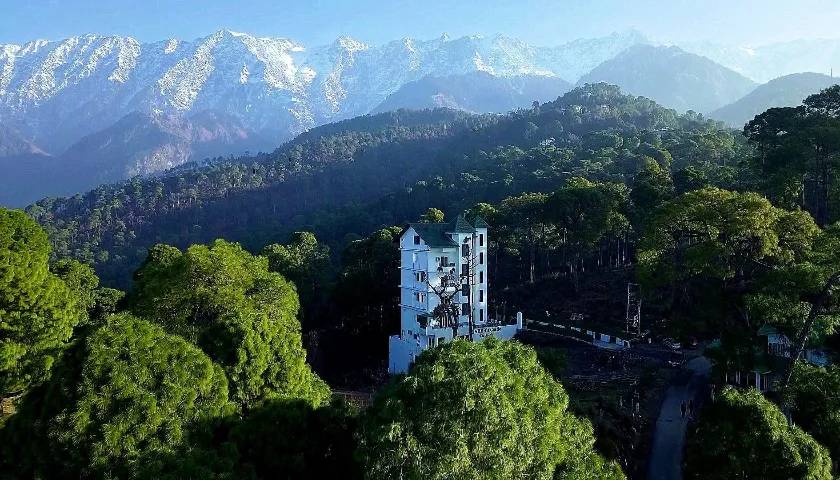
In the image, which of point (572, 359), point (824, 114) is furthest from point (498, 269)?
point (824, 114)

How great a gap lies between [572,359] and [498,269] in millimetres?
21524

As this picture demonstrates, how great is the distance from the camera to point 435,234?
3591 cm

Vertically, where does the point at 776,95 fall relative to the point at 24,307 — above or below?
above

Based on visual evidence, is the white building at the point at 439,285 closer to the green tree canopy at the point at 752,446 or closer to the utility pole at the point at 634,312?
the utility pole at the point at 634,312

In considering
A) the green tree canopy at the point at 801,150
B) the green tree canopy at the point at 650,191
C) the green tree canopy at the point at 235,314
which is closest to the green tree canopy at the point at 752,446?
the green tree canopy at the point at 235,314

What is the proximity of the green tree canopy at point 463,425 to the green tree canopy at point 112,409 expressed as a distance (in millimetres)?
3485

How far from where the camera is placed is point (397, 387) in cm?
1108

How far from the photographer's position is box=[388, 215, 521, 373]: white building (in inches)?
1352

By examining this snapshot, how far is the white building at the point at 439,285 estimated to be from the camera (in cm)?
3434

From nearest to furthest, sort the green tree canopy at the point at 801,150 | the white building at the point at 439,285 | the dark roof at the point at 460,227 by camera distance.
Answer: the green tree canopy at the point at 801,150 → the white building at the point at 439,285 → the dark roof at the point at 460,227

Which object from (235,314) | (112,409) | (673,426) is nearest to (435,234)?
(673,426)

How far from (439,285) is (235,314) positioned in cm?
2097

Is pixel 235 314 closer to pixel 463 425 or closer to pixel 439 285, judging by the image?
pixel 463 425

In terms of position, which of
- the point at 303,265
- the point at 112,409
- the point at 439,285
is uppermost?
the point at 303,265
